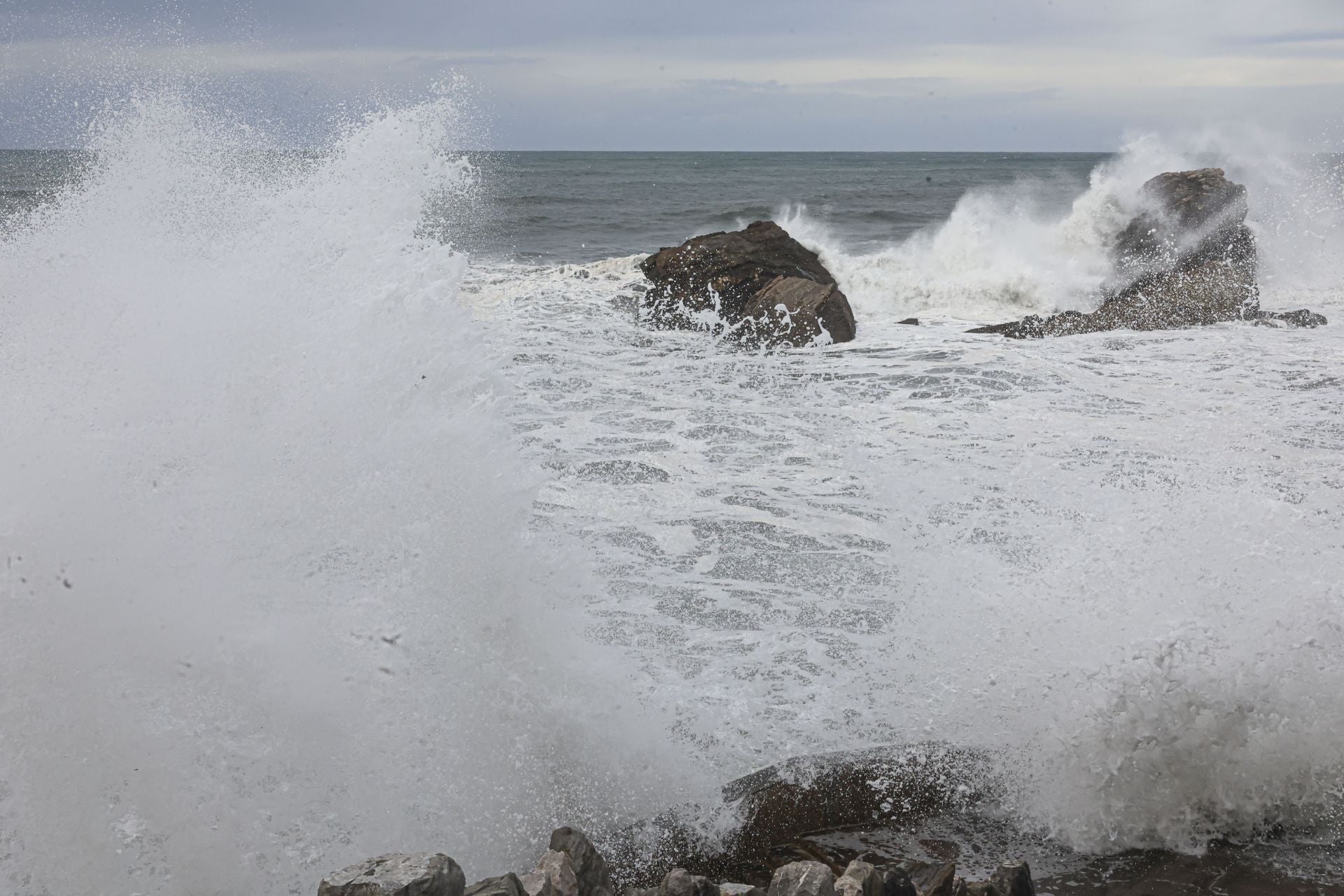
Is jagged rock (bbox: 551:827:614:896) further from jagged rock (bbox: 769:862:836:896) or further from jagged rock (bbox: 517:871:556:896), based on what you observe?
jagged rock (bbox: 769:862:836:896)

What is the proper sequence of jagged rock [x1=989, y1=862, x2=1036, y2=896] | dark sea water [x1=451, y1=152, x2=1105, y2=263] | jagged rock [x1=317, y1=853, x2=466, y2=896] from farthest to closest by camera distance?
dark sea water [x1=451, y1=152, x2=1105, y2=263], jagged rock [x1=989, y1=862, x2=1036, y2=896], jagged rock [x1=317, y1=853, x2=466, y2=896]

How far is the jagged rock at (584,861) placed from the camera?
2650 mm

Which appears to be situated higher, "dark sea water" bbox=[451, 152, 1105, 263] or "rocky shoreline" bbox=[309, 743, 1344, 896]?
"dark sea water" bbox=[451, 152, 1105, 263]

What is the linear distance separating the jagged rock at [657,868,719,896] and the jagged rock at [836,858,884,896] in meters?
0.32

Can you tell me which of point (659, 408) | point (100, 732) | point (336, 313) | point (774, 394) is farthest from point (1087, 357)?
point (100, 732)

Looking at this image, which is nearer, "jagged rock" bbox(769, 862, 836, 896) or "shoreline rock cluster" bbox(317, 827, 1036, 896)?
"shoreline rock cluster" bbox(317, 827, 1036, 896)

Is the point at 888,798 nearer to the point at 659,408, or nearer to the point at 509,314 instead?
the point at 659,408

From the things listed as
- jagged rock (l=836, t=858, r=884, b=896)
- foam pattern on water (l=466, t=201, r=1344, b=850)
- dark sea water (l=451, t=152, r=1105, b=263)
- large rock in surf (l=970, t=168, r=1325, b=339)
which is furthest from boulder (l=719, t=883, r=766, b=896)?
dark sea water (l=451, t=152, r=1105, b=263)

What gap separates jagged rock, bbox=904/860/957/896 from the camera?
8.38ft

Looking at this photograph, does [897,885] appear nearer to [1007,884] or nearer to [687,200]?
[1007,884]

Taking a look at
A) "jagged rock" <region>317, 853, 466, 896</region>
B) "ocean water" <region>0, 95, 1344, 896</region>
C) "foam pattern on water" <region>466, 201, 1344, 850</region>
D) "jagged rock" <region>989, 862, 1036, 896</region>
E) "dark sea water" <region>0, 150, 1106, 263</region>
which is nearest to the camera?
"jagged rock" <region>317, 853, 466, 896</region>

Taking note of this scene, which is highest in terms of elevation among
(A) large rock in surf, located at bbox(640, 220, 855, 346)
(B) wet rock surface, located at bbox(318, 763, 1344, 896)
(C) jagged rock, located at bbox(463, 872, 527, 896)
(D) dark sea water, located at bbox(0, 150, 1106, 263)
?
(D) dark sea water, located at bbox(0, 150, 1106, 263)

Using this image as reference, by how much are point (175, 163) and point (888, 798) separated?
550 centimetres

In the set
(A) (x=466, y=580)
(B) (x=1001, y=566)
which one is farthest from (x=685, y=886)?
(B) (x=1001, y=566)
